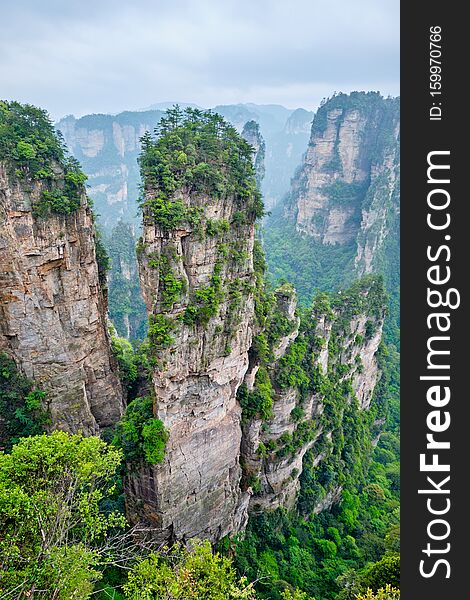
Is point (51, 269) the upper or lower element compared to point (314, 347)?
upper

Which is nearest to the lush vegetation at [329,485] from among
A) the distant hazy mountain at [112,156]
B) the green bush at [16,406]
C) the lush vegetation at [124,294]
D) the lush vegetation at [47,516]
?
the green bush at [16,406]

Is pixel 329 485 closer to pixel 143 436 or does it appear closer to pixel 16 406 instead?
pixel 143 436

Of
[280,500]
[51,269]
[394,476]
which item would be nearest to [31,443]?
[51,269]

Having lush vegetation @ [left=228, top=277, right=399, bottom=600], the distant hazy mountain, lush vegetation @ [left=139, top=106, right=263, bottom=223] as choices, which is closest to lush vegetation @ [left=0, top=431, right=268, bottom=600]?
lush vegetation @ [left=228, top=277, right=399, bottom=600]

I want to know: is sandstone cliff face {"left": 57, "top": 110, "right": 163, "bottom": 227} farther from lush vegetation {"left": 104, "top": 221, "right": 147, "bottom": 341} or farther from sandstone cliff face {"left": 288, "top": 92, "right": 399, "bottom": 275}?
sandstone cliff face {"left": 288, "top": 92, "right": 399, "bottom": 275}

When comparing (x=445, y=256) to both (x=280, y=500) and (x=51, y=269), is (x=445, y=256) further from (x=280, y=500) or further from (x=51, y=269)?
(x=280, y=500)

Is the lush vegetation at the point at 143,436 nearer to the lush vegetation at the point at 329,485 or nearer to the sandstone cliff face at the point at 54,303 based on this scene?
the sandstone cliff face at the point at 54,303
